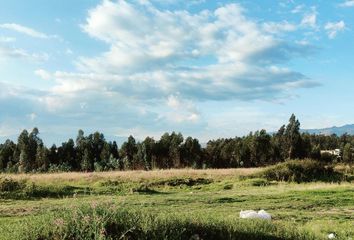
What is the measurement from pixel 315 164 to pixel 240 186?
1105 centimetres

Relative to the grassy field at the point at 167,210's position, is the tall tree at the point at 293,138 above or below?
above

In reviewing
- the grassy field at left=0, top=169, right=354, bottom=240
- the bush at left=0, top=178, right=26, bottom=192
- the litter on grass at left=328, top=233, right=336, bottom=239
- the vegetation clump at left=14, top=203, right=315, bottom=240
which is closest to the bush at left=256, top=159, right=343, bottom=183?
the grassy field at left=0, top=169, right=354, bottom=240

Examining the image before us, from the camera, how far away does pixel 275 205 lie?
2142 centimetres

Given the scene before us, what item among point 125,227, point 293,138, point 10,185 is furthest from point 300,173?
point 293,138

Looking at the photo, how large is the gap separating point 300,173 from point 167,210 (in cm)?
2637

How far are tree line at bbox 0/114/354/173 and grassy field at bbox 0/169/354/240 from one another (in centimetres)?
3627

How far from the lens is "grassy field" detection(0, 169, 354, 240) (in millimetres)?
8703

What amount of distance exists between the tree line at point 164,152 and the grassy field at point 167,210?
3627 cm

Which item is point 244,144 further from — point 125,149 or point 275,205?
point 275,205

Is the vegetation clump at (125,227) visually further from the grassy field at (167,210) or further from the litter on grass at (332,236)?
the litter on grass at (332,236)

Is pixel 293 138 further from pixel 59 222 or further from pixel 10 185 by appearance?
pixel 59 222

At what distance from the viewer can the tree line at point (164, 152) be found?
7712cm

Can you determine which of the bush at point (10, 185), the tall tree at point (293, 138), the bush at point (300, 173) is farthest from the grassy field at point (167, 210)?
the tall tree at point (293, 138)

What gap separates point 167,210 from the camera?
1675cm
